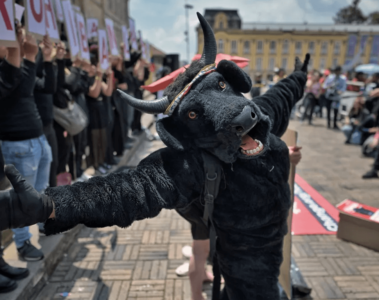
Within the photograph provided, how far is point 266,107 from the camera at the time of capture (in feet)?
6.49

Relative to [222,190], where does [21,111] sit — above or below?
above

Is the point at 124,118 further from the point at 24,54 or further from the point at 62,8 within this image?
the point at 24,54

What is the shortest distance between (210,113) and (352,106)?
786cm

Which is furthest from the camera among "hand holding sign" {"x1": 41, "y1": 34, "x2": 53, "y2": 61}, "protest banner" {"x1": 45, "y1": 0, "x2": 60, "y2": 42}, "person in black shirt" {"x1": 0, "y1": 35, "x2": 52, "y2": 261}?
"protest banner" {"x1": 45, "y1": 0, "x2": 60, "y2": 42}

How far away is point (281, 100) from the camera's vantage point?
7.00 feet

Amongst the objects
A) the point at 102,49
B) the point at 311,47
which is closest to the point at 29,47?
the point at 102,49

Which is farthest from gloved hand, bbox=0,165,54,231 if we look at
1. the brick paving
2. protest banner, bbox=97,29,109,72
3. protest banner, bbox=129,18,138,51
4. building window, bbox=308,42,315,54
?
building window, bbox=308,42,315,54

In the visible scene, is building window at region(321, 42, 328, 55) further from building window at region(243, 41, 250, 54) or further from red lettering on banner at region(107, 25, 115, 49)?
red lettering on banner at region(107, 25, 115, 49)

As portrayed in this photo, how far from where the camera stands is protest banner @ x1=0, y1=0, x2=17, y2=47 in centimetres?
214

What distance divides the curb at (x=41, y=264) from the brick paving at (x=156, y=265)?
2.5 inches

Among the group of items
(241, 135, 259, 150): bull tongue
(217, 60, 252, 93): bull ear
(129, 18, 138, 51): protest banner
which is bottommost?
(241, 135, 259, 150): bull tongue

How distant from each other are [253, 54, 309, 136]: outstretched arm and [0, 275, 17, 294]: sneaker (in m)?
2.24

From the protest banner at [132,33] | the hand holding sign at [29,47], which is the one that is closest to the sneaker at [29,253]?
the hand holding sign at [29,47]

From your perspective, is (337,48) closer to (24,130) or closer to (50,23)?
(50,23)
